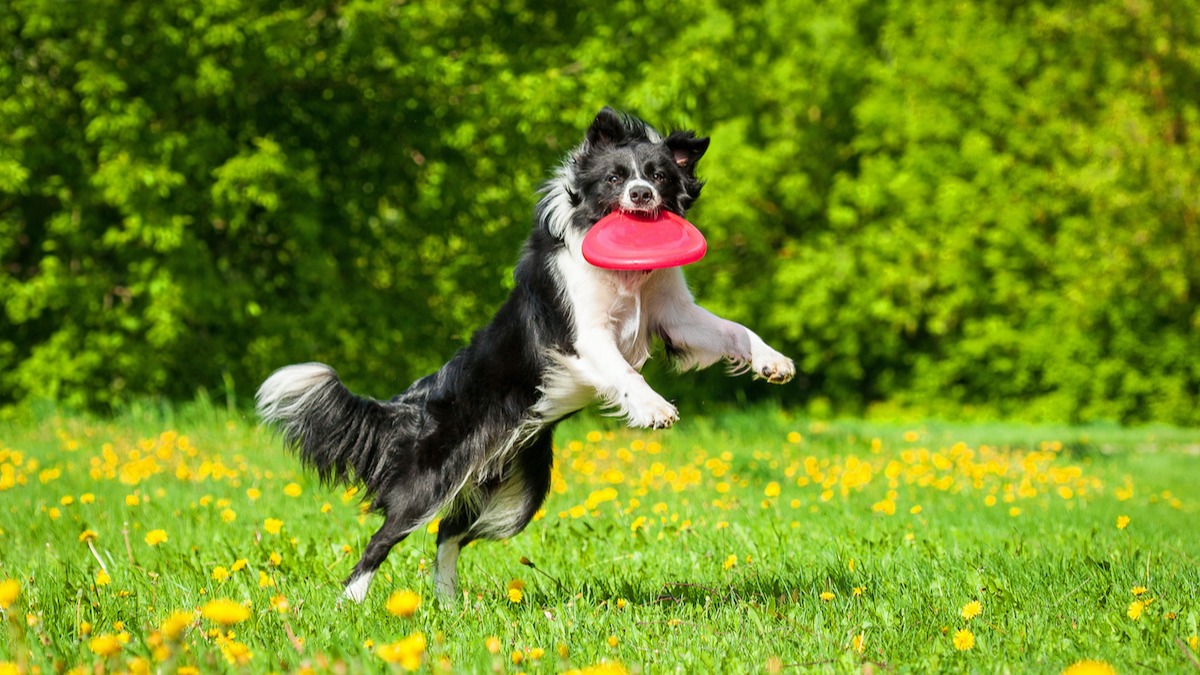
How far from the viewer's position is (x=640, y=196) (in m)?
4.16

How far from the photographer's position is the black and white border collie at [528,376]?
4.16m

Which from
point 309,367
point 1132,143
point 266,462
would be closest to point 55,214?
point 266,462

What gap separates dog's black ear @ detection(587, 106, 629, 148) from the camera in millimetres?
4414

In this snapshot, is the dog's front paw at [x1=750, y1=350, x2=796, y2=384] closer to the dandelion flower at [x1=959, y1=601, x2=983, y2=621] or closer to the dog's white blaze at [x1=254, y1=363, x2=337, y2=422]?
the dandelion flower at [x1=959, y1=601, x2=983, y2=621]

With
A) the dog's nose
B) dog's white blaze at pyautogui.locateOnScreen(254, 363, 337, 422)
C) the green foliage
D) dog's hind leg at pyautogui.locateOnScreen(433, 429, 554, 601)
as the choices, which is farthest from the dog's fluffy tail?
the green foliage

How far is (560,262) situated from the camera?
426cm

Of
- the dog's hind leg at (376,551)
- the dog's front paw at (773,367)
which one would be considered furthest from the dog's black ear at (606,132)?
the dog's hind leg at (376,551)

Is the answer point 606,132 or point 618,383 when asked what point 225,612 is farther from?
point 606,132

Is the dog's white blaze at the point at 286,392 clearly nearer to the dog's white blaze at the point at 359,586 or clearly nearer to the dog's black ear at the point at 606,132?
the dog's white blaze at the point at 359,586

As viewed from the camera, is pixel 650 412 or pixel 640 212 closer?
pixel 650 412

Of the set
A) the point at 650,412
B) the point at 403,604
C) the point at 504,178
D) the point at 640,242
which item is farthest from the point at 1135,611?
the point at 504,178

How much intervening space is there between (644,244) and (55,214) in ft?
35.4

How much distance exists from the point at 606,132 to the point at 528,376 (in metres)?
0.99

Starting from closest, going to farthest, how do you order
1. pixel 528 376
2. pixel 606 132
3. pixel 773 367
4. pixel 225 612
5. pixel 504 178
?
pixel 225 612 < pixel 773 367 < pixel 528 376 < pixel 606 132 < pixel 504 178
